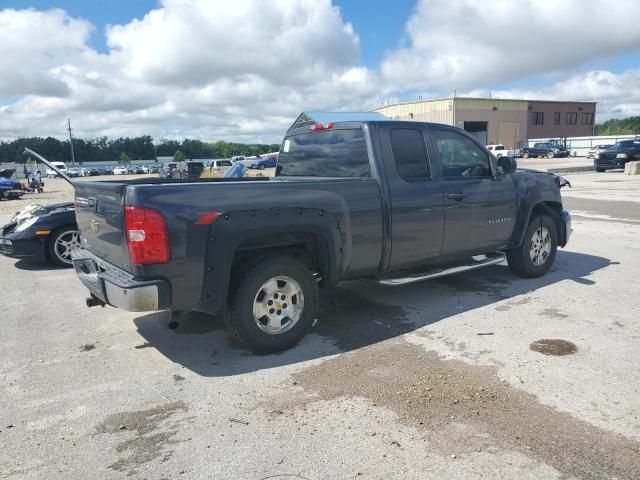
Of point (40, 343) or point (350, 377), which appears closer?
point (350, 377)

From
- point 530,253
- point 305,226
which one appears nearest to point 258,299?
point 305,226

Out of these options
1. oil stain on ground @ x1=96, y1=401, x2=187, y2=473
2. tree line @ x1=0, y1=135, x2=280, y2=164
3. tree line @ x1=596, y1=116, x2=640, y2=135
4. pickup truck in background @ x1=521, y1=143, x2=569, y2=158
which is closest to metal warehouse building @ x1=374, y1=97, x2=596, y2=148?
pickup truck in background @ x1=521, y1=143, x2=569, y2=158

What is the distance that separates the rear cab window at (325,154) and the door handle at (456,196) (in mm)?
1016

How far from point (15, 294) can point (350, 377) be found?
4.82 m

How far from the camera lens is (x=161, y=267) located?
360 cm

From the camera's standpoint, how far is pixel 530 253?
20.9 feet

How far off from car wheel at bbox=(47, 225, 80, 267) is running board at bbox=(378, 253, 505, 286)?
17.2 feet

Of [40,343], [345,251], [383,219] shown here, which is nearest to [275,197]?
[345,251]

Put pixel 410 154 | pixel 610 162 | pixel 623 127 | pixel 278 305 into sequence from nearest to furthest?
1. pixel 278 305
2. pixel 410 154
3. pixel 610 162
4. pixel 623 127

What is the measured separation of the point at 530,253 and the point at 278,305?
370 cm

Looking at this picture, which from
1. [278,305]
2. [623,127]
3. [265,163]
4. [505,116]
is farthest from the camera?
[623,127]

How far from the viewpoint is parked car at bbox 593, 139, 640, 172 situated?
2803cm

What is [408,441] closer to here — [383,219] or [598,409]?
[598,409]

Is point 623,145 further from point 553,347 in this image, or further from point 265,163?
point 265,163
